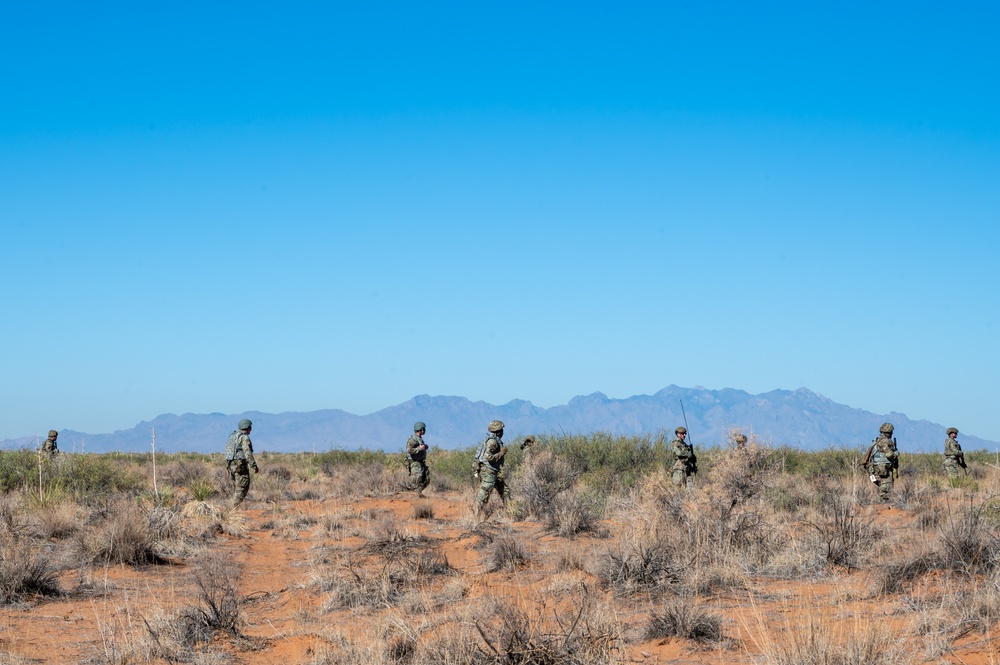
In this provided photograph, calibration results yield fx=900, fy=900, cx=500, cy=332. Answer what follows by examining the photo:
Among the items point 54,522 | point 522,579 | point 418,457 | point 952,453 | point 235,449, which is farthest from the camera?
point 952,453

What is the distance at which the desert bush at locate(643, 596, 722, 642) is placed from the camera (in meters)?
7.11

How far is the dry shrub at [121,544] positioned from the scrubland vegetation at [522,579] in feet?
0.08

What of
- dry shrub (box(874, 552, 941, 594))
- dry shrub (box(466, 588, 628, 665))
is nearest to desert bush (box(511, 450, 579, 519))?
dry shrub (box(874, 552, 941, 594))

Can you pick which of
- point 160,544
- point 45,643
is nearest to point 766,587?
point 45,643

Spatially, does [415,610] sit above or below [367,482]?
below

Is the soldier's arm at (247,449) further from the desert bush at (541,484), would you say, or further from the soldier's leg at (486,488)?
the desert bush at (541,484)

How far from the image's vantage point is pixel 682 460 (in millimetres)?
17172

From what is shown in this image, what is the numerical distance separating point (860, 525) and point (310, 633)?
6.83 m

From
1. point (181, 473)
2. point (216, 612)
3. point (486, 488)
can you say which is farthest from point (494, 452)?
point (181, 473)

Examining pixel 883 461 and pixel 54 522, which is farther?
pixel 883 461

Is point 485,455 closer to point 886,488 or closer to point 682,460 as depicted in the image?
point 682,460

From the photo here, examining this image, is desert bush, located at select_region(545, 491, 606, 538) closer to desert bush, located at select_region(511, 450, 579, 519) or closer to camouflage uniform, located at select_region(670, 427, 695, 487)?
desert bush, located at select_region(511, 450, 579, 519)

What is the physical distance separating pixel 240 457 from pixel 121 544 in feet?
20.4

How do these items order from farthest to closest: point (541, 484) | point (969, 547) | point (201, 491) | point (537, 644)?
point (201, 491)
point (541, 484)
point (969, 547)
point (537, 644)
